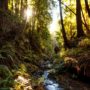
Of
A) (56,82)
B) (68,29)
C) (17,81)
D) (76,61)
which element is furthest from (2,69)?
(68,29)

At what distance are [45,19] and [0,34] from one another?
66.4ft

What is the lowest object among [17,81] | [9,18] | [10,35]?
[17,81]

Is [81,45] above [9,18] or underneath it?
underneath

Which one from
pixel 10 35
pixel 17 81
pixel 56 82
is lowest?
pixel 56 82

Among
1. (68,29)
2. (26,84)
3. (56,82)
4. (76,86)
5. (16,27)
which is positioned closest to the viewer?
(26,84)

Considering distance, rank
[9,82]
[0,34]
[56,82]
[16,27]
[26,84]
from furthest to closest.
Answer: [16,27] < [0,34] < [56,82] < [26,84] < [9,82]

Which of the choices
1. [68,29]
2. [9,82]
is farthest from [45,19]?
[9,82]

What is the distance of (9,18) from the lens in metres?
13.7

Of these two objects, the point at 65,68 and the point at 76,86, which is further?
the point at 65,68

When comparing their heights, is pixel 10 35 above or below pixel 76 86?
above

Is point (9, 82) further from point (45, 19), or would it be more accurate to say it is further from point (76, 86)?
point (45, 19)

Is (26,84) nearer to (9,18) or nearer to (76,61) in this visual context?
(76,61)

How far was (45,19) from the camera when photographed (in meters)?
32.4

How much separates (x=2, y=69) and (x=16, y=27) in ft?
20.3
